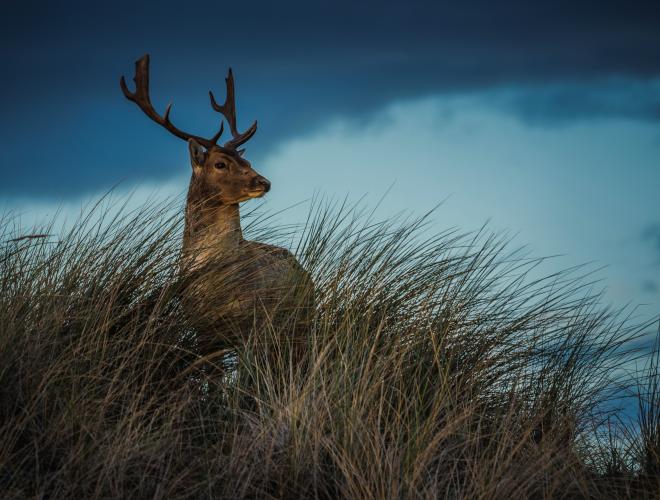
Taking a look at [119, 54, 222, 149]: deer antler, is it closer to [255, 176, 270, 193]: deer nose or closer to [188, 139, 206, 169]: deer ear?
[188, 139, 206, 169]: deer ear

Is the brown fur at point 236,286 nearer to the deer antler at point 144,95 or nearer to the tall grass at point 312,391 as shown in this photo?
the tall grass at point 312,391

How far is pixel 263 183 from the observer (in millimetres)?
7004

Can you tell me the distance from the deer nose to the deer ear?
48cm

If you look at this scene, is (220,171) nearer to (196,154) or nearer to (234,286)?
(196,154)

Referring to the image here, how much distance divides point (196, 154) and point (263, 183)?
0.61m

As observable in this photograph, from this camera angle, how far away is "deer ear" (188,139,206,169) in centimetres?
715

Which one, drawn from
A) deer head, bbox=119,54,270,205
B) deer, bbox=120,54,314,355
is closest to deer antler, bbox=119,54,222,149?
deer head, bbox=119,54,270,205

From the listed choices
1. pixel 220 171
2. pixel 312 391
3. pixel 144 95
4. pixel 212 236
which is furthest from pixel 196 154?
pixel 312 391

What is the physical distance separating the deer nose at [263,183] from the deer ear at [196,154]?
1.59 ft

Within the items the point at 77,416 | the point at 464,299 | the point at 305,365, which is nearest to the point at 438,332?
the point at 464,299

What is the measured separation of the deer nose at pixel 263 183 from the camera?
22.9 feet

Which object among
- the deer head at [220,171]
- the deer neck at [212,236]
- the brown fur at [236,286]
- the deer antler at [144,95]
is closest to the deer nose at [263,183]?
the deer head at [220,171]

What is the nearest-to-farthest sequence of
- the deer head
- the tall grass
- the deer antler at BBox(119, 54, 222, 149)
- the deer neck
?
the tall grass < the deer neck < the deer head < the deer antler at BBox(119, 54, 222, 149)

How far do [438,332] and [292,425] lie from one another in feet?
4.14
